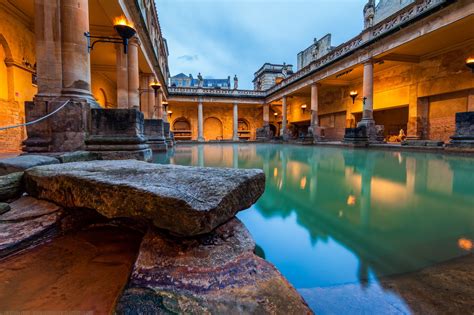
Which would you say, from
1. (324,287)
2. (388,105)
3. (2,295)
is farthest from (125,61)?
(388,105)

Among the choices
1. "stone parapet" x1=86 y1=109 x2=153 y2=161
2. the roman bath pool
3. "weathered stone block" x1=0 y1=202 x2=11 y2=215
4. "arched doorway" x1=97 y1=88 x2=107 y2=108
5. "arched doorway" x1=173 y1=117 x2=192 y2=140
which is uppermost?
"arched doorway" x1=97 y1=88 x2=107 y2=108

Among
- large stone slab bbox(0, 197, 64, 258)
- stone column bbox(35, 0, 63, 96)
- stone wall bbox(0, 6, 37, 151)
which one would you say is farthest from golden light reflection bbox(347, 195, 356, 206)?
stone wall bbox(0, 6, 37, 151)

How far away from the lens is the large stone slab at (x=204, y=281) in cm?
85

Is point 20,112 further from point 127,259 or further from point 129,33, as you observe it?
point 127,259

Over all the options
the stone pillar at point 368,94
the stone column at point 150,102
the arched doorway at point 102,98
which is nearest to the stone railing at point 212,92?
the arched doorway at point 102,98

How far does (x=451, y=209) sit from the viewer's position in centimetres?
221

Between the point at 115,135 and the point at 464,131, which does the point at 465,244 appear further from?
the point at 464,131

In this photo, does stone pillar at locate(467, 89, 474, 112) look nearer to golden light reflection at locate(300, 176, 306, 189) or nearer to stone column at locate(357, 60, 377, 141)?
stone column at locate(357, 60, 377, 141)

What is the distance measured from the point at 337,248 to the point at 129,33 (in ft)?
16.4

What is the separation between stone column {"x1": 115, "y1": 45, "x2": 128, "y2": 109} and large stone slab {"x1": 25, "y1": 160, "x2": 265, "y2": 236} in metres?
7.39

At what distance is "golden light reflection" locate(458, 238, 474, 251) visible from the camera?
148 cm

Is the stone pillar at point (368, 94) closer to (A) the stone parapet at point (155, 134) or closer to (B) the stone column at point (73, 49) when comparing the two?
(A) the stone parapet at point (155, 134)

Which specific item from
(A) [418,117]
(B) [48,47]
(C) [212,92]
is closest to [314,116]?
(A) [418,117]

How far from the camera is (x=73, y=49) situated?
4.02m
